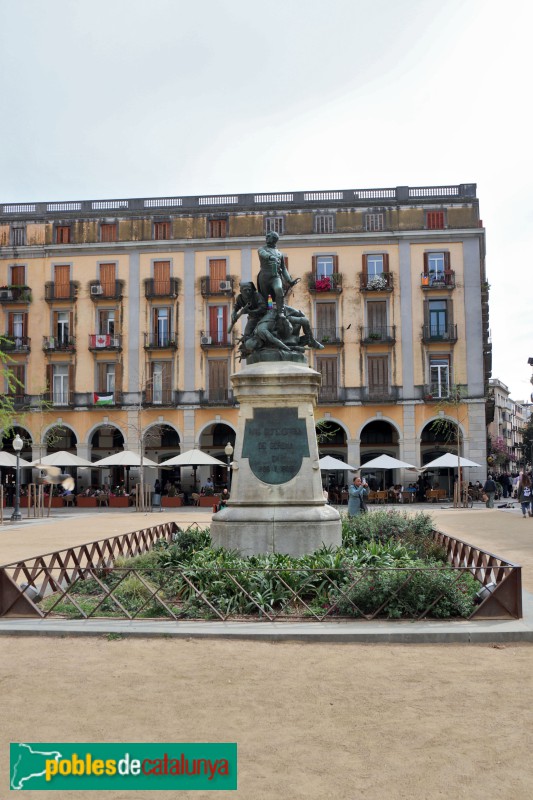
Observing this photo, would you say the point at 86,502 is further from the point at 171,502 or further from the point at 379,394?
the point at 379,394

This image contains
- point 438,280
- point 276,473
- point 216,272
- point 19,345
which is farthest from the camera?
point 19,345

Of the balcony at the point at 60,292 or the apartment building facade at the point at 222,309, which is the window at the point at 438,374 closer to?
the apartment building facade at the point at 222,309

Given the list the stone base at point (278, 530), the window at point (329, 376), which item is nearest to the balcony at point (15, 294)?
the window at point (329, 376)

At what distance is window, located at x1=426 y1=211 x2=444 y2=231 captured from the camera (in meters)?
45.3

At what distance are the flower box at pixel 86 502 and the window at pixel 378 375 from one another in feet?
53.8

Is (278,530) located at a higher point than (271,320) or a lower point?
lower

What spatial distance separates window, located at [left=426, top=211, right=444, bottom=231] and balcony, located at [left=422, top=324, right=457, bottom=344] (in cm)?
573

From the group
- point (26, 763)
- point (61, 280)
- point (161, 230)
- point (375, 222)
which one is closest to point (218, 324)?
point (161, 230)

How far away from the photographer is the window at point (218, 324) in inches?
1810

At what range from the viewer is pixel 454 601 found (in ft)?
30.0

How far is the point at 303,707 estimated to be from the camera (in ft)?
20.2

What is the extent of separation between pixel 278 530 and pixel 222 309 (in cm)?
3591

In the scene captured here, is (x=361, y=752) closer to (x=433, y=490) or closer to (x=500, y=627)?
(x=500, y=627)

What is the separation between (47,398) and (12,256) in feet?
29.4
